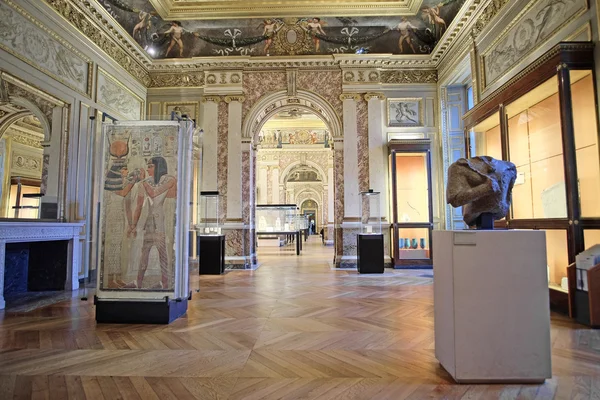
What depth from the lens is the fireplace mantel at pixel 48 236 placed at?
4.45 metres

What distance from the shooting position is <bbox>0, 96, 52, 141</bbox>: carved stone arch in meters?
5.35

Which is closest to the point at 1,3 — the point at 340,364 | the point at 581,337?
the point at 340,364

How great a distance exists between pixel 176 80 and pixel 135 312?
287 inches

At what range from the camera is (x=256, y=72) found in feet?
29.9

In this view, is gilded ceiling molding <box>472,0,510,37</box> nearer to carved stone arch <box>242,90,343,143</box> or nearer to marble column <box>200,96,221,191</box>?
carved stone arch <box>242,90,343,143</box>

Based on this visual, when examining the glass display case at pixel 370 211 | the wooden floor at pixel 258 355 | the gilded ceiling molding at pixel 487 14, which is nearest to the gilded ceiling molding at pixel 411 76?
the gilded ceiling molding at pixel 487 14

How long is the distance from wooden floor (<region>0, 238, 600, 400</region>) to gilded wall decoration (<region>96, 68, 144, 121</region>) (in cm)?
458

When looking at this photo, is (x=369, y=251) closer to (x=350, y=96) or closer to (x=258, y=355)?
(x=350, y=96)

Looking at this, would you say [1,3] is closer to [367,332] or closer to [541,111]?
[367,332]

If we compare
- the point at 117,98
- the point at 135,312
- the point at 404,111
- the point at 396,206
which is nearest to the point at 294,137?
the point at 404,111

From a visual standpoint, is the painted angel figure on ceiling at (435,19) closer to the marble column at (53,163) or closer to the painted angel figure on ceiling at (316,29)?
the painted angel figure on ceiling at (316,29)

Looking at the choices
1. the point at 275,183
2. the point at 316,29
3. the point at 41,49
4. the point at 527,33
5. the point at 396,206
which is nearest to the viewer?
the point at 527,33

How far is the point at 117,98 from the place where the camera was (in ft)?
25.5

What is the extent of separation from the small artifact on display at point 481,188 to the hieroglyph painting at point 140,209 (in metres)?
2.80
